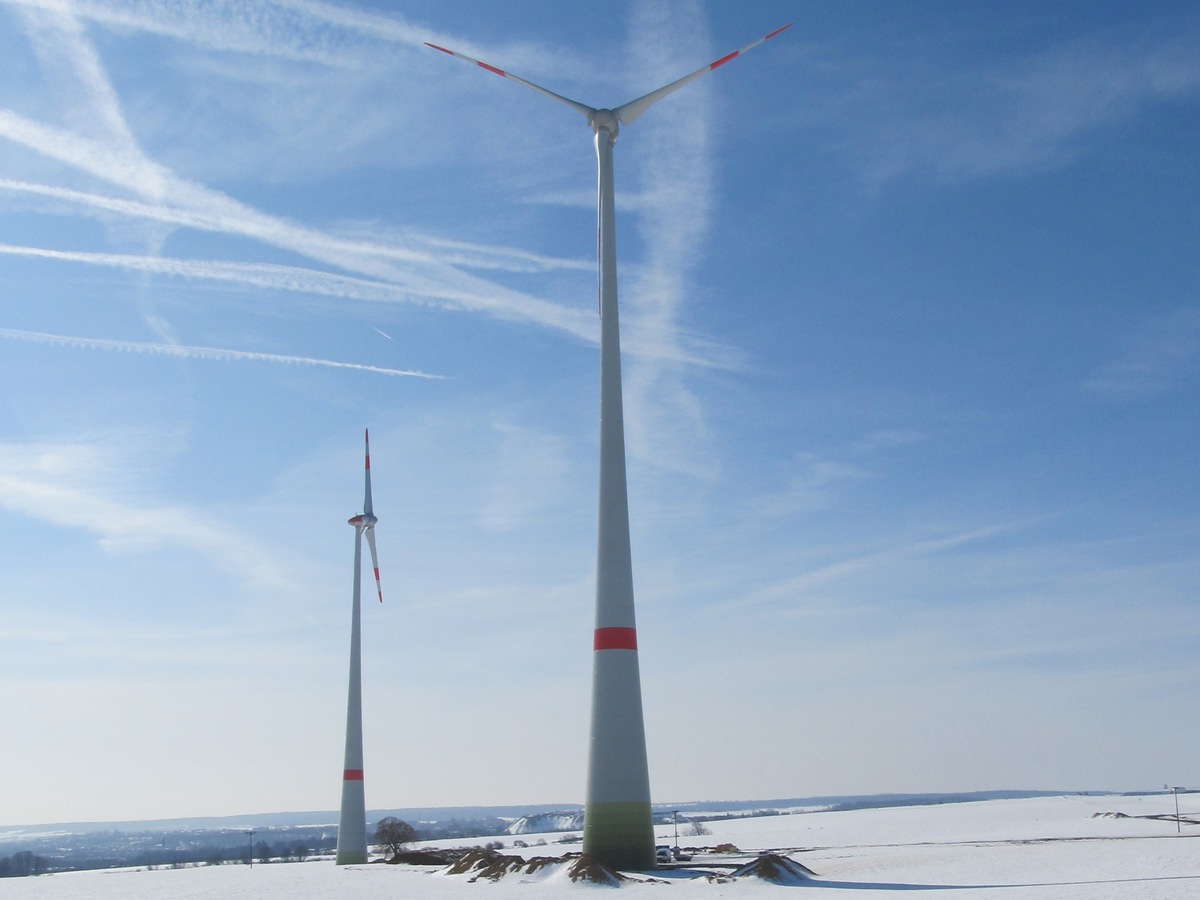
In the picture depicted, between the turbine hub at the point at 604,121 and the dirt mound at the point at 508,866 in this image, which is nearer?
the dirt mound at the point at 508,866

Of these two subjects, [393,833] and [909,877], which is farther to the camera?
[393,833]

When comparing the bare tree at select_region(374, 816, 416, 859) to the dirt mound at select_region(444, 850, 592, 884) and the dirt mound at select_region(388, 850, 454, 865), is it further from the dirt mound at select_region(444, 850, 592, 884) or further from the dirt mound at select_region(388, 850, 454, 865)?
the dirt mound at select_region(444, 850, 592, 884)

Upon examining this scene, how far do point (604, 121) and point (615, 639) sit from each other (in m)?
25.7

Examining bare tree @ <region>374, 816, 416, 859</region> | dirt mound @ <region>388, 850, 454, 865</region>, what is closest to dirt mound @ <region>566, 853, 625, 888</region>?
dirt mound @ <region>388, 850, 454, 865</region>

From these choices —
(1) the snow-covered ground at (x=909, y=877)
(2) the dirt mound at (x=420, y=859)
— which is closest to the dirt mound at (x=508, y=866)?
(1) the snow-covered ground at (x=909, y=877)

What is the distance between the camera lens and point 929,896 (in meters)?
33.0

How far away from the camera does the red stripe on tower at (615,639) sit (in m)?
43.6

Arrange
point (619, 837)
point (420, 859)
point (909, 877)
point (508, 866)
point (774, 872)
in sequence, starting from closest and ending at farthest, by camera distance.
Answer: point (909, 877) < point (774, 872) < point (619, 837) < point (508, 866) < point (420, 859)

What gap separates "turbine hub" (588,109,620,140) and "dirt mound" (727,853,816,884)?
113 ft

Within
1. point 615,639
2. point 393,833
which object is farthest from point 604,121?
point 393,833

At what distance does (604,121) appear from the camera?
52.2 m

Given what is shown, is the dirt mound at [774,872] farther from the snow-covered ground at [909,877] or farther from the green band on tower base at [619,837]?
the green band on tower base at [619,837]

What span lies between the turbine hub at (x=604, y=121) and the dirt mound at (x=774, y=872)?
34.3 meters

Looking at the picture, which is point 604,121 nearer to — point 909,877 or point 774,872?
point 774,872
